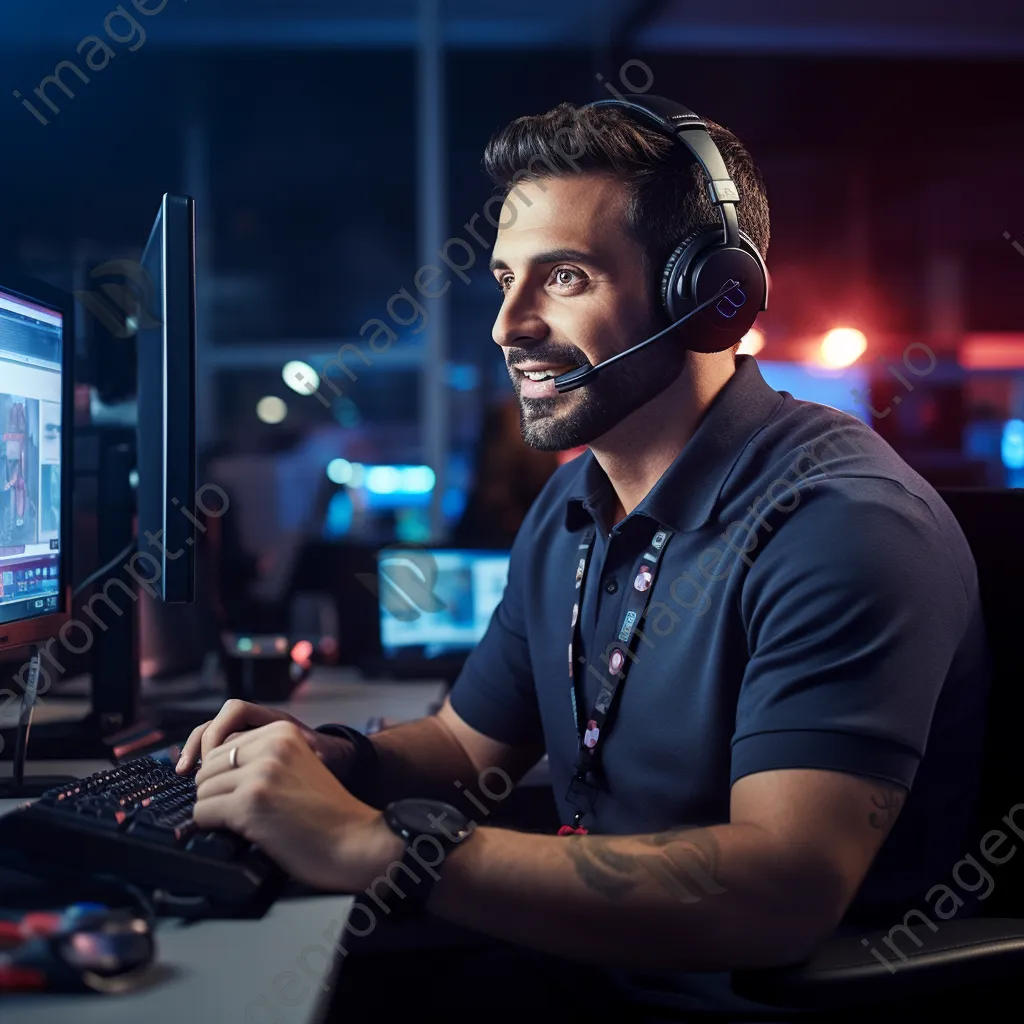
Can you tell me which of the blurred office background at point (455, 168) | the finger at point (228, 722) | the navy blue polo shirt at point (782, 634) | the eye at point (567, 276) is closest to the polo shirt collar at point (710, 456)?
the navy blue polo shirt at point (782, 634)

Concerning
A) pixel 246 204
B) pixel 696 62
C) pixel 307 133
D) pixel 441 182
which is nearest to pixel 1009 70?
pixel 696 62

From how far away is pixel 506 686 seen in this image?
1360 millimetres

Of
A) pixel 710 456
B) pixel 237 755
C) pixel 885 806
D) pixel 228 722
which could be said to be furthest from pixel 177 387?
pixel 885 806

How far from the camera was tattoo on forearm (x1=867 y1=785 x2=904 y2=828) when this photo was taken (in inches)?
33.1

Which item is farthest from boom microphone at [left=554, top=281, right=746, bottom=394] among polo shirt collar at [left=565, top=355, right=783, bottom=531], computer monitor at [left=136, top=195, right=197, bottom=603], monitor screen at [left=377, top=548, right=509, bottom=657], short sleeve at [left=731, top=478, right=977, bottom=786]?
monitor screen at [left=377, top=548, right=509, bottom=657]

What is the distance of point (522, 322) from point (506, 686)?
47 cm

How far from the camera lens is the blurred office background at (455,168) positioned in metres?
4.78

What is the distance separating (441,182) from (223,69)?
1.67m

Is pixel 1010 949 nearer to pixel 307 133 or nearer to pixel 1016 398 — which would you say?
pixel 1016 398

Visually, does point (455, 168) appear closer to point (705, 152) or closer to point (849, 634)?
point (705, 152)

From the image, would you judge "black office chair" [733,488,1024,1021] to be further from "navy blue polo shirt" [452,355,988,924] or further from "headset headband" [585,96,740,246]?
"headset headband" [585,96,740,246]

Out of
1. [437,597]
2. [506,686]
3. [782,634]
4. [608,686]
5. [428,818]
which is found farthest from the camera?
[437,597]

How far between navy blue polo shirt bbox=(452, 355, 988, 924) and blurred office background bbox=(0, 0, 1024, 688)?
2.78 meters

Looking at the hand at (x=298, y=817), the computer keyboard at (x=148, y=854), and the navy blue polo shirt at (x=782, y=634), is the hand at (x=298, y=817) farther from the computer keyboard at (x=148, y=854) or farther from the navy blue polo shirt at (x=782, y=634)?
the navy blue polo shirt at (x=782, y=634)
